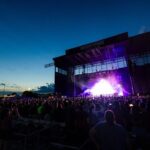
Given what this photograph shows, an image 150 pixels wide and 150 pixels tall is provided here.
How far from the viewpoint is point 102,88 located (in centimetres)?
3297

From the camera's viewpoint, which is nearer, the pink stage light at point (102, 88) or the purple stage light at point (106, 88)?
the purple stage light at point (106, 88)

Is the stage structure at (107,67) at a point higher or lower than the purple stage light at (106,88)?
higher

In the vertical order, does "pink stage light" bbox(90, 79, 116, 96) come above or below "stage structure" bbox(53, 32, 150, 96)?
below

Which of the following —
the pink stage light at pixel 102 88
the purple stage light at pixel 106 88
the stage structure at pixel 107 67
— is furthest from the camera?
the pink stage light at pixel 102 88

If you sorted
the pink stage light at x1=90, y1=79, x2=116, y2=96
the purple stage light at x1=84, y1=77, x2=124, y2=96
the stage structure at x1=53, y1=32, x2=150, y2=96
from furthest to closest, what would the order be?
the pink stage light at x1=90, y1=79, x2=116, y2=96 < the purple stage light at x1=84, y1=77, x2=124, y2=96 < the stage structure at x1=53, y1=32, x2=150, y2=96

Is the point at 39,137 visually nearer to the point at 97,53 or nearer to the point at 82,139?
the point at 82,139

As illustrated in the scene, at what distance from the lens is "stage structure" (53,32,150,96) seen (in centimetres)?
2962

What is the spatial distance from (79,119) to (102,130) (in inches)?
126

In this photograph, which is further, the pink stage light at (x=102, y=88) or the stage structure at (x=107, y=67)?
the pink stage light at (x=102, y=88)

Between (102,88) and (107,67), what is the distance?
→ 5.26 m

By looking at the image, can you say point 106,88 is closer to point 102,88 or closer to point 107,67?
point 102,88

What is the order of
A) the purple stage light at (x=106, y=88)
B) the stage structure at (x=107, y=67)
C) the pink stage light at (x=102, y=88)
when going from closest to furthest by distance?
the stage structure at (x=107, y=67) < the purple stage light at (x=106, y=88) < the pink stage light at (x=102, y=88)

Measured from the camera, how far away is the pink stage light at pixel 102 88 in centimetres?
3162

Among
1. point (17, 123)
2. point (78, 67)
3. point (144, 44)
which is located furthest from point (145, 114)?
point (78, 67)
